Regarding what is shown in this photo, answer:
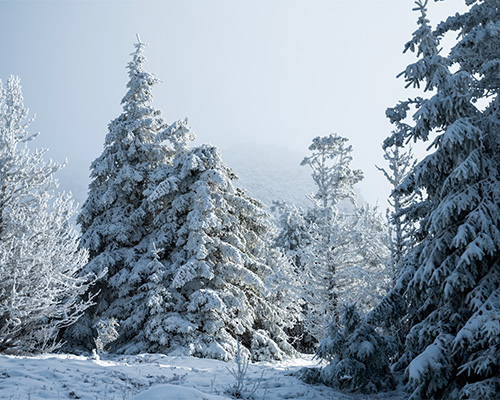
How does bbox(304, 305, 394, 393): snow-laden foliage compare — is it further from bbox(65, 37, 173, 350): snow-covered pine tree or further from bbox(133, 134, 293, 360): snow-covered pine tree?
bbox(65, 37, 173, 350): snow-covered pine tree

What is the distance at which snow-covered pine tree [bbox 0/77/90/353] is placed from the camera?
33.2 feet

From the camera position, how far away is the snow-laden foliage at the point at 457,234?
23.7ft

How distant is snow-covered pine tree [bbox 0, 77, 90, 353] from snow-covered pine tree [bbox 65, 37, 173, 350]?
485cm

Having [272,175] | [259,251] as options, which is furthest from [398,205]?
[272,175]

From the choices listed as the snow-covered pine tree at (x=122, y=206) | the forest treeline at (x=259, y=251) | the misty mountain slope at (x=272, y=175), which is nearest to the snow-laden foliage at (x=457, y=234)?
the forest treeline at (x=259, y=251)

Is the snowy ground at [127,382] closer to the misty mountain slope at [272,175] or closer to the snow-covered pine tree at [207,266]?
the snow-covered pine tree at [207,266]

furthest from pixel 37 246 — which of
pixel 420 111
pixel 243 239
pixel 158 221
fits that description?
pixel 420 111

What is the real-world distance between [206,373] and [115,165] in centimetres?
1242

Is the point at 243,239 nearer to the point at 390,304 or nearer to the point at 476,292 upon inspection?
the point at 390,304

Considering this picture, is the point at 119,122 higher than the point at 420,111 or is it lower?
higher

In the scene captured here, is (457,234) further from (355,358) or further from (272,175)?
(272,175)

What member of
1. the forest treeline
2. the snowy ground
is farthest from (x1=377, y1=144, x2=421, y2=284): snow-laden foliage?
the snowy ground

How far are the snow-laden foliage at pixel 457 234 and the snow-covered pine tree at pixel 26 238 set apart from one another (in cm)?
872

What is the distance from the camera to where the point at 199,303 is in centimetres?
1583
